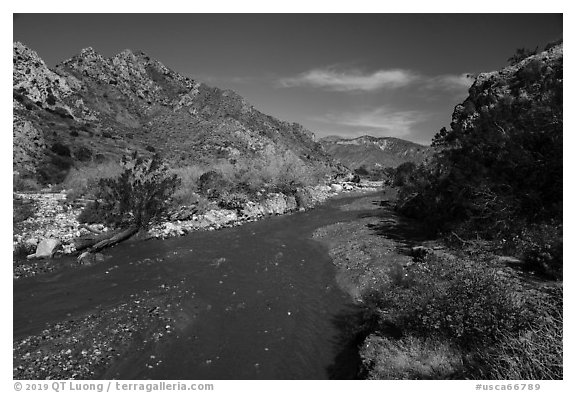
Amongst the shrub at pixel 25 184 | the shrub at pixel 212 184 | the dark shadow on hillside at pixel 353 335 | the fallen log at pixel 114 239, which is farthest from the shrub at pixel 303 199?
the dark shadow on hillside at pixel 353 335

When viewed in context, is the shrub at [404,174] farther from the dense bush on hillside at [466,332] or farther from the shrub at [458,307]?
the dense bush on hillside at [466,332]

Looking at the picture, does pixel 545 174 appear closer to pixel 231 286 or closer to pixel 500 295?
pixel 500 295

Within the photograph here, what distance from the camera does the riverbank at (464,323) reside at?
6.42m

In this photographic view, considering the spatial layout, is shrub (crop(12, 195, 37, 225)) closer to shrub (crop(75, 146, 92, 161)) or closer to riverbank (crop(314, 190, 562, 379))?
riverbank (crop(314, 190, 562, 379))

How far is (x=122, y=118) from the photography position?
85750mm

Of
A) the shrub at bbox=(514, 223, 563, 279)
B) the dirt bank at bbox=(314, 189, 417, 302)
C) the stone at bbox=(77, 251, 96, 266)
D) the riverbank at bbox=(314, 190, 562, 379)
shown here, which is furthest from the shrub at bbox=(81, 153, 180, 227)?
the shrub at bbox=(514, 223, 563, 279)

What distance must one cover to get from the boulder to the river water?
2.59m

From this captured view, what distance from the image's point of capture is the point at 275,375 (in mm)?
9438

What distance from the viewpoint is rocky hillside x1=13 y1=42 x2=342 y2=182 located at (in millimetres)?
48188

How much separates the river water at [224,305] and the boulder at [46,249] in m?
2.59

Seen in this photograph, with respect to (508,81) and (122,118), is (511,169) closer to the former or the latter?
(508,81)

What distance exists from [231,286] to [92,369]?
7.23 m
